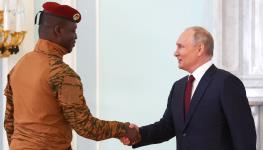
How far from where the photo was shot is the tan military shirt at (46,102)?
8.27 ft

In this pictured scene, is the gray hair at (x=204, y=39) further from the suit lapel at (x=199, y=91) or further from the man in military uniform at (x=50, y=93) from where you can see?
the man in military uniform at (x=50, y=93)

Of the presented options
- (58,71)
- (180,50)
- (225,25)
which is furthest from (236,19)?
(58,71)

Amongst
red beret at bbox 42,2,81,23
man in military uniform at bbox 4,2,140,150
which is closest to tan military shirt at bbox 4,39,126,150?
man in military uniform at bbox 4,2,140,150

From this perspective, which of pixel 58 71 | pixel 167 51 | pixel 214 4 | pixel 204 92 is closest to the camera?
pixel 58 71

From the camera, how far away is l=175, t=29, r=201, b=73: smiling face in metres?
2.88

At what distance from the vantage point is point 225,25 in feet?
11.9

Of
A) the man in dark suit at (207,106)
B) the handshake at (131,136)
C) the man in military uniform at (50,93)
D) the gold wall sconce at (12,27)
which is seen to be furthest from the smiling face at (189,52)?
the gold wall sconce at (12,27)

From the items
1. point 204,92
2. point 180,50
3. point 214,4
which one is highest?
point 214,4

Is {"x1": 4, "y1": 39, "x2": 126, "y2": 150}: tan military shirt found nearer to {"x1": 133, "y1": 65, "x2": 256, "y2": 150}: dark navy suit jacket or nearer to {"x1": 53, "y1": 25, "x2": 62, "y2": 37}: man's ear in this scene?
{"x1": 53, "y1": 25, "x2": 62, "y2": 37}: man's ear

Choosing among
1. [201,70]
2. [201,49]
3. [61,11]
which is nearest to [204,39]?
[201,49]

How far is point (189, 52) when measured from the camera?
9.50 ft

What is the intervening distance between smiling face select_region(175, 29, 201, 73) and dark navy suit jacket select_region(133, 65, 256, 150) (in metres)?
0.09

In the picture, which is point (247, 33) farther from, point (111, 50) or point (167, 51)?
point (111, 50)

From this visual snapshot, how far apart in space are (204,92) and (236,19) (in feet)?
3.24
